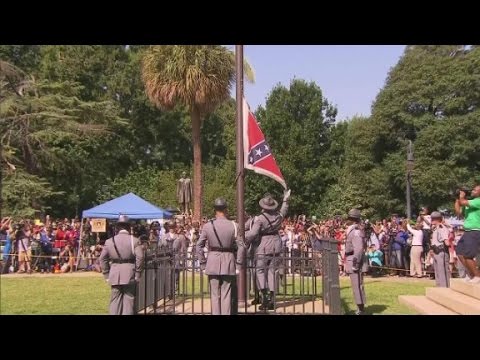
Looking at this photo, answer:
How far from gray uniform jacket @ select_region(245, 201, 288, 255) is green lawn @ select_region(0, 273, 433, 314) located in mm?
1074

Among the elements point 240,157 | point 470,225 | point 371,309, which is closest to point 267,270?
point 240,157

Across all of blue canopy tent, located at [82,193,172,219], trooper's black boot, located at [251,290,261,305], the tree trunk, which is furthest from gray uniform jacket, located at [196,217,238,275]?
the tree trunk

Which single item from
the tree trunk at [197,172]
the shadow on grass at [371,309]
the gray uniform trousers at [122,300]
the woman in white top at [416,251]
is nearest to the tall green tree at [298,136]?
the tree trunk at [197,172]

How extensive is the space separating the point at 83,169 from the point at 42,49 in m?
8.98

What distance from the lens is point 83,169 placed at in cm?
4150

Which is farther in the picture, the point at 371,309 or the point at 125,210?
the point at 125,210

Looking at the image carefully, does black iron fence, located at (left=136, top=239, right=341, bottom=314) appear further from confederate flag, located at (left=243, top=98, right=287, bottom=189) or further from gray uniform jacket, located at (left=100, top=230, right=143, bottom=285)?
confederate flag, located at (left=243, top=98, right=287, bottom=189)

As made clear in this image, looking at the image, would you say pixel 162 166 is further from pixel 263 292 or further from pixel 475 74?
pixel 263 292

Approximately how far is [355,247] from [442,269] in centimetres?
411

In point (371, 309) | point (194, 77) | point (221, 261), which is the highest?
point (194, 77)

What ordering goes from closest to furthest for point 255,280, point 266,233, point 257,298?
point 255,280 < point 266,233 < point 257,298

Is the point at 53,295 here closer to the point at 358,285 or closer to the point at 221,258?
the point at 221,258

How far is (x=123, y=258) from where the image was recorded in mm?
9055

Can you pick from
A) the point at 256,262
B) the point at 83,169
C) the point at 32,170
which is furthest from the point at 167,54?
the point at 256,262
